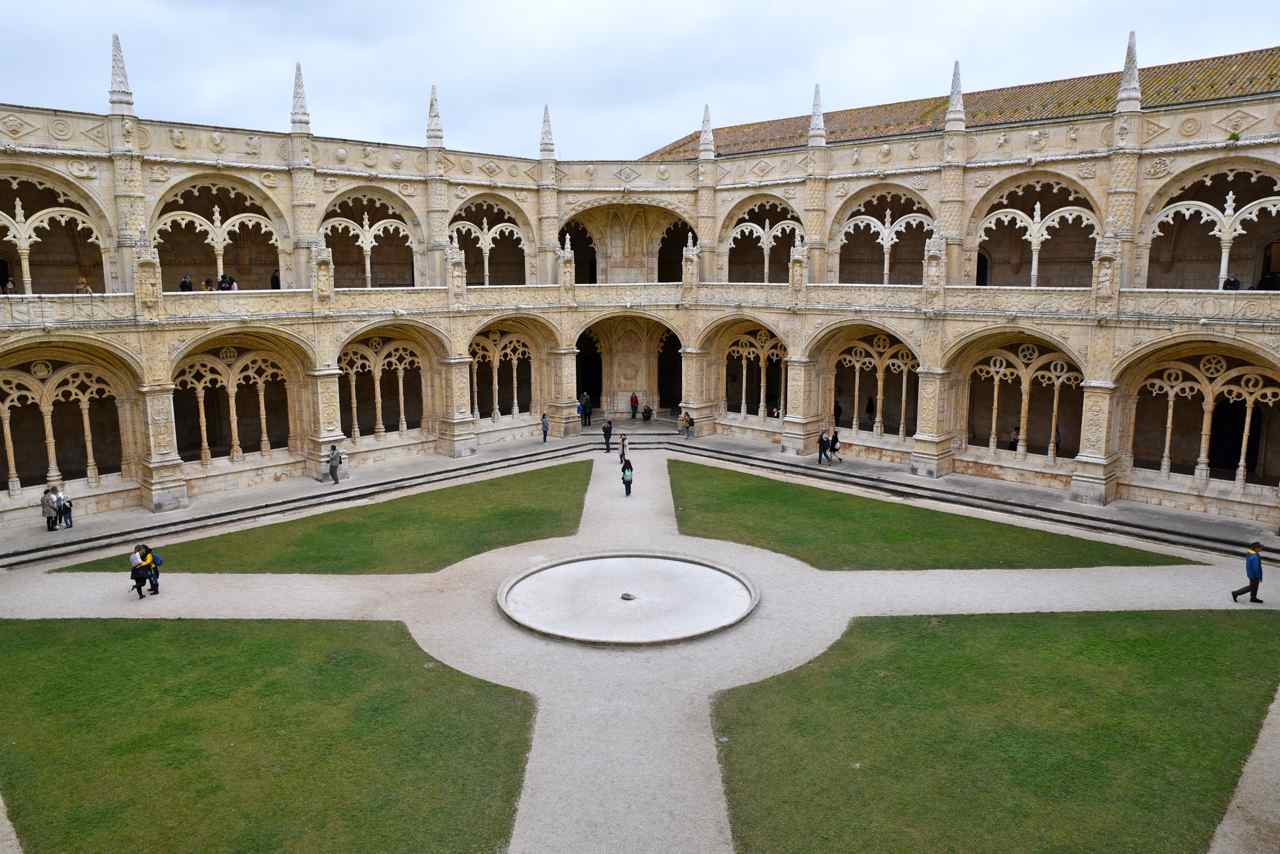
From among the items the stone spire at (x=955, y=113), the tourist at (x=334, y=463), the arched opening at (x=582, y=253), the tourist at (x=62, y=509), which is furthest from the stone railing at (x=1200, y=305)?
the tourist at (x=62, y=509)

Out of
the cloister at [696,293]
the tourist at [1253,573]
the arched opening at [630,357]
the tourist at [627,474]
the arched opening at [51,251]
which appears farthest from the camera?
the arched opening at [630,357]

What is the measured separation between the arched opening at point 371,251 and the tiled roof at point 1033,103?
13.7 meters

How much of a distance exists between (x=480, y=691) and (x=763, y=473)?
17.2 meters

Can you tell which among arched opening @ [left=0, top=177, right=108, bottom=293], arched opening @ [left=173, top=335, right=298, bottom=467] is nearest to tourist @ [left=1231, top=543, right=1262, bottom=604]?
arched opening @ [left=173, top=335, right=298, bottom=467]

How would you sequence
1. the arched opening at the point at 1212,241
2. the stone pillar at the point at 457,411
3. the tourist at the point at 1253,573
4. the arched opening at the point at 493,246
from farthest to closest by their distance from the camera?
1. the arched opening at the point at 493,246
2. the stone pillar at the point at 457,411
3. the arched opening at the point at 1212,241
4. the tourist at the point at 1253,573

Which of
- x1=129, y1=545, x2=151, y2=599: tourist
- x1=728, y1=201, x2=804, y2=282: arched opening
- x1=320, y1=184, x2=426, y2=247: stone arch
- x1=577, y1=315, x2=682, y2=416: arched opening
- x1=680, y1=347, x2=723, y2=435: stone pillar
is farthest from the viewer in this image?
x1=577, y1=315, x2=682, y2=416: arched opening

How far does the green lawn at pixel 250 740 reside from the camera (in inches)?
441

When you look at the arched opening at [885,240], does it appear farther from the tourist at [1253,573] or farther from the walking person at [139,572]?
the walking person at [139,572]

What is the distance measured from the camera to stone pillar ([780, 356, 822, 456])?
3219cm

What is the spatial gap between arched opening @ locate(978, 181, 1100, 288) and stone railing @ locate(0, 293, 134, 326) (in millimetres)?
25786

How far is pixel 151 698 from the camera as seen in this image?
14.6 meters

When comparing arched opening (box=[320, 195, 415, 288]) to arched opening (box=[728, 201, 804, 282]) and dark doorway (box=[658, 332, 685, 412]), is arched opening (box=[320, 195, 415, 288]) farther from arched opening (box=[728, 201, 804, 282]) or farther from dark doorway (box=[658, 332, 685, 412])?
arched opening (box=[728, 201, 804, 282])

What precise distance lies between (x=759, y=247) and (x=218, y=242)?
22018mm

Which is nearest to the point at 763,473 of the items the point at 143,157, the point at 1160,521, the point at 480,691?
the point at 1160,521
